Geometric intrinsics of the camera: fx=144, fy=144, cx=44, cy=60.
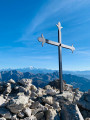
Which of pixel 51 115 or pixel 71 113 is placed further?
pixel 51 115

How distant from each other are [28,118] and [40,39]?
679 centimetres

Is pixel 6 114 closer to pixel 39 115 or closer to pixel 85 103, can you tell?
pixel 39 115

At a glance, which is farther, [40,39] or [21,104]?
[40,39]

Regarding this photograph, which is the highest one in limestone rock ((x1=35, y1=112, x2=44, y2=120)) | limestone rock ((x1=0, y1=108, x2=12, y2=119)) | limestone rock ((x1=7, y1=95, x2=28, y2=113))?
limestone rock ((x1=7, y1=95, x2=28, y2=113))

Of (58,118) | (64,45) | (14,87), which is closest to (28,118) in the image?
(58,118)

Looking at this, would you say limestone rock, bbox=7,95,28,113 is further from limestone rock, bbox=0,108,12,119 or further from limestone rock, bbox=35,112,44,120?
limestone rock, bbox=35,112,44,120

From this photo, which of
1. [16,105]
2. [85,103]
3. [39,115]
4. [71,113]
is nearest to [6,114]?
[16,105]

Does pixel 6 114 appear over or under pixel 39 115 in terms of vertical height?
over

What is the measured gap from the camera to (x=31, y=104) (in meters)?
9.88

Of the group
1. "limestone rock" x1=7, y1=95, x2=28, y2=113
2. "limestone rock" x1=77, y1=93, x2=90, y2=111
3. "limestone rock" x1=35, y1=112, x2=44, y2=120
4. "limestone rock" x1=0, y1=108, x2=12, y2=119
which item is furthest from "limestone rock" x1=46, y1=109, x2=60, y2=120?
"limestone rock" x1=77, y1=93, x2=90, y2=111

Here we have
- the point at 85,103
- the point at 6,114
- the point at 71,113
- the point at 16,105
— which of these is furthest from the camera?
the point at 85,103

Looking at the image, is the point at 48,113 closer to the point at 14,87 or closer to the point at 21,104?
the point at 21,104

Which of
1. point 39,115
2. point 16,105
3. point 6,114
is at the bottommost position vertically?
point 39,115

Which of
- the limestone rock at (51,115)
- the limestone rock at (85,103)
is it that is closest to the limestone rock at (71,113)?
the limestone rock at (51,115)
